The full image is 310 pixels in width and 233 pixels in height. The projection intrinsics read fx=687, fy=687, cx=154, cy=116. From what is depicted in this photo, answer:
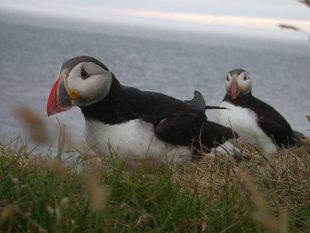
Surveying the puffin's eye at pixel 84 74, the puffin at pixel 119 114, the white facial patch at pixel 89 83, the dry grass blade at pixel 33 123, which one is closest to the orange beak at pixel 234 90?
the puffin at pixel 119 114

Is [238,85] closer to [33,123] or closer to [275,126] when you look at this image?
[275,126]

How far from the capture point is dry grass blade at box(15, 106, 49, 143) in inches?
91.4

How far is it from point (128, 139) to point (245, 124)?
10.1ft

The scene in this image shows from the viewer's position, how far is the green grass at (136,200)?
112 inches

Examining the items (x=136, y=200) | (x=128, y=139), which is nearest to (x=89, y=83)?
(x=128, y=139)

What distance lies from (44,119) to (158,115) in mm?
2465

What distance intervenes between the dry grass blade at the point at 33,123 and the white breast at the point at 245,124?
4911mm

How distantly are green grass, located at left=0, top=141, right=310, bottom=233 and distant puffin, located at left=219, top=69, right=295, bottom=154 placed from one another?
3.27 m

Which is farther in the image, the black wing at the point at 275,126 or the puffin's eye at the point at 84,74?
the black wing at the point at 275,126

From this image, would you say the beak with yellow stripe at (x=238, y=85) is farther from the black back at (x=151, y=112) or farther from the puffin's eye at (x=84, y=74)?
the puffin's eye at (x=84, y=74)

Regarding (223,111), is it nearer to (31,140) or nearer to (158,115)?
(158,115)

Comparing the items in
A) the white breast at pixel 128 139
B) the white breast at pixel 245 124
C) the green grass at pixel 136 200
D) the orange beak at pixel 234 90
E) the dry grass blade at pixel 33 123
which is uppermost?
the dry grass blade at pixel 33 123

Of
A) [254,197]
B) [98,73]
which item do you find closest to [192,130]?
[98,73]

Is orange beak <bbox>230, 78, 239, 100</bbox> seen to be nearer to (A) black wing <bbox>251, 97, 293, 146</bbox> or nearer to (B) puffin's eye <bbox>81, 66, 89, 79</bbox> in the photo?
(A) black wing <bbox>251, 97, 293, 146</bbox>
